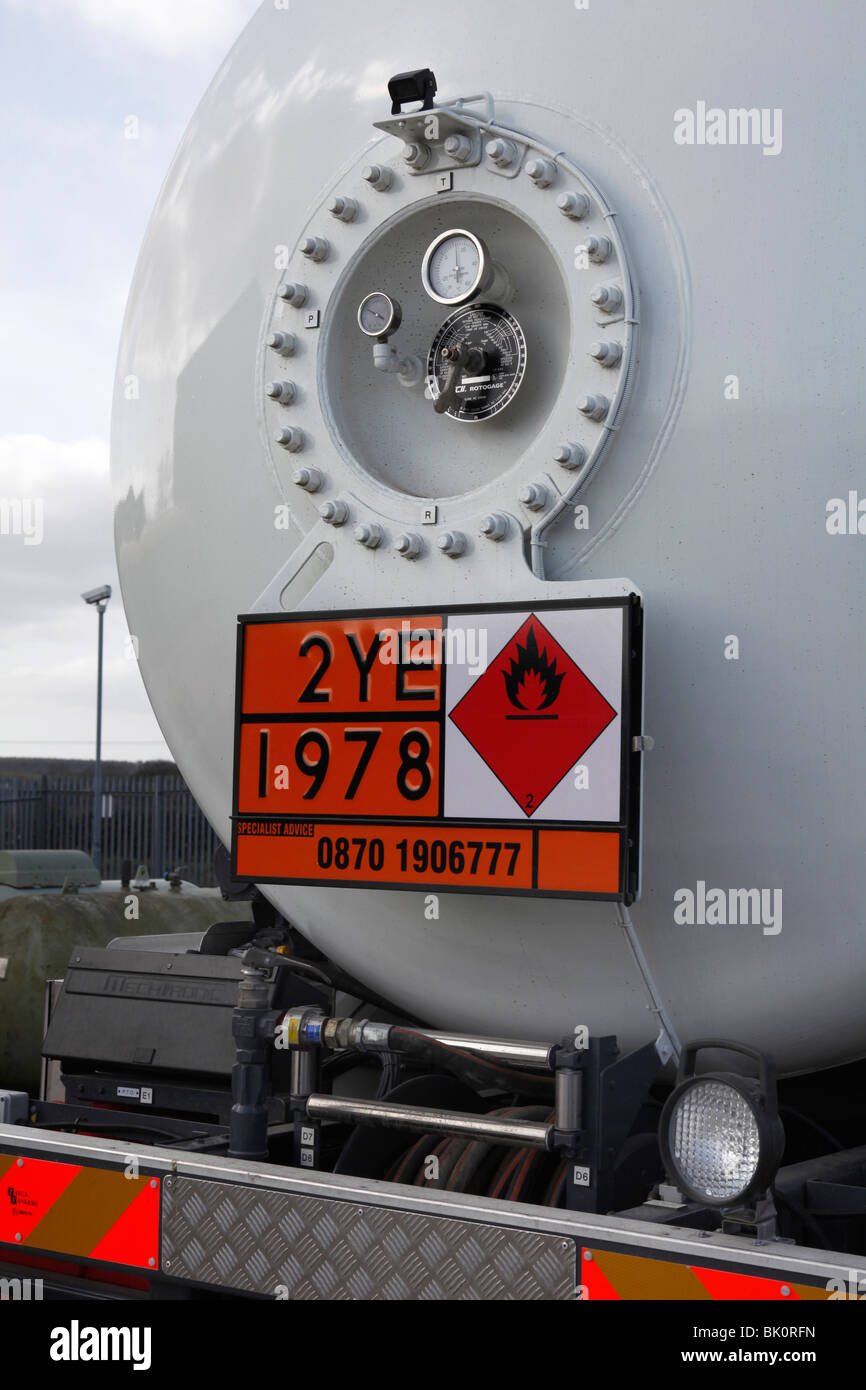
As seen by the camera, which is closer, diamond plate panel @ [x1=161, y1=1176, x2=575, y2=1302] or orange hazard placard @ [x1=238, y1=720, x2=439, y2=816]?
diamond plate panel @ [x1=161, y1=1176, x2=575, y2=1302]

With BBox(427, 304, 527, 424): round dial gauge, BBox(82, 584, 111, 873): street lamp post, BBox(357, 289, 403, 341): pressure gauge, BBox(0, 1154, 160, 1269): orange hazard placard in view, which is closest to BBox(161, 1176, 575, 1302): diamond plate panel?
BBox(0, 1154, 160, 1269): orange hazard placard

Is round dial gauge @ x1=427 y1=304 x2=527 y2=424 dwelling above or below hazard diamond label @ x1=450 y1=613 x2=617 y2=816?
above

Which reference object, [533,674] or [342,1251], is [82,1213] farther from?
[533,674]

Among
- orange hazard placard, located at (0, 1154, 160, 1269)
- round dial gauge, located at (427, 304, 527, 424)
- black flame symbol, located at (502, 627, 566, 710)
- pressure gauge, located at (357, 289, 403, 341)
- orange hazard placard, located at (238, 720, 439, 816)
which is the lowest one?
orange hazard placard, located at (0, 1154, 160, 1269)

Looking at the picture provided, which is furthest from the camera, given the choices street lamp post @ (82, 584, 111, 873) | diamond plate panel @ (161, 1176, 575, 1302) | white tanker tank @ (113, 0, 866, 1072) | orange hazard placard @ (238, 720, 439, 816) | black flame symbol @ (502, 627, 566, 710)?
street lamp post @ (82, 584, 111, 873)

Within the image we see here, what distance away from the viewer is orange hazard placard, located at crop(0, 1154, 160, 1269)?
2.89 m

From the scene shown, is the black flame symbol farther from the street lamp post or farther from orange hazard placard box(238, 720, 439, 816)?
the street lamp post

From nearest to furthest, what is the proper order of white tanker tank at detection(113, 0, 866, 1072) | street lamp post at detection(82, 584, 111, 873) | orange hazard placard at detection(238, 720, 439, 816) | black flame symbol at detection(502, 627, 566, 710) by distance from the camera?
white tanker tank at detection(113, 0, 866, 1072) → black flame symbol at detection(502, 627, 566, 710) → orange hazard placard at detection(238, 720, 439, 816) → street lamp post at detection(82, 584, 111, 873)

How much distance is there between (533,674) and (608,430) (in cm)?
45

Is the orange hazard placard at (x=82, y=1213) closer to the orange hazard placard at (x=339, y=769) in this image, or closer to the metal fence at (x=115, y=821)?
the orange hazard placard at (x=339, y=769)

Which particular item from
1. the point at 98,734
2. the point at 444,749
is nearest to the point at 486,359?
the point at 444,749

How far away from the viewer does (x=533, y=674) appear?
2.69 m
